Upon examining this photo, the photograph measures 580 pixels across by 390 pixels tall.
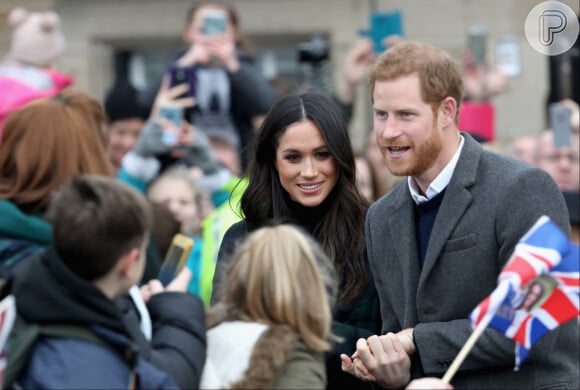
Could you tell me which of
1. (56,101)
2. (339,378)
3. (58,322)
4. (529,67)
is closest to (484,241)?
(339,378)

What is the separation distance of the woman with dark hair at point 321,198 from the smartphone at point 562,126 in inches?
98.1

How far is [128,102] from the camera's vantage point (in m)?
8.21

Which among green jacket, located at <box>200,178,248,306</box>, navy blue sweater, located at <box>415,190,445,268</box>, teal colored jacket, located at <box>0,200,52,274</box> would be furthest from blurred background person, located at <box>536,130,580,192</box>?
teal colored jacket, located at <box>0,200,52,274</box>

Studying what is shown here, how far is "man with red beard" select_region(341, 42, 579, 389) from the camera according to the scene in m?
4.25

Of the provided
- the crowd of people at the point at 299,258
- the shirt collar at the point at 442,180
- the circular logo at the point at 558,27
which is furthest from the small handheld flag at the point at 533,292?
the circular logo at the point at 558,27

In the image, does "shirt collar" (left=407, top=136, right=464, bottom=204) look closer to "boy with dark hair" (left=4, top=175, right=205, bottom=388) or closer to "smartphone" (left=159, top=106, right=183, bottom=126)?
"boy with dark hair" (left=4, top=175, right=205, bottom=388)

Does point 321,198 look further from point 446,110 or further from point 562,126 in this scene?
point 562,126

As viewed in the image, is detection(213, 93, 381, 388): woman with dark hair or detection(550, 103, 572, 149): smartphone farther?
detection(550, 103, 572, 149): smartphone

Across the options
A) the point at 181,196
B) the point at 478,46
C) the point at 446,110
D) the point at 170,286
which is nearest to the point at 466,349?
the point at 446,110

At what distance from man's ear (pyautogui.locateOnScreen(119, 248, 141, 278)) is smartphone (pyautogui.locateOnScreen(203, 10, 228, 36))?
381 centimetres

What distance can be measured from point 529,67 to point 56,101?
19.5 ft

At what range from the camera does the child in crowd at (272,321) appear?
152 inches

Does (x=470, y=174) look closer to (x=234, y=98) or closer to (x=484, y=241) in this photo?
(x=484, y=241)

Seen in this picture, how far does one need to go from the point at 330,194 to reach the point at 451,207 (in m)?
0.74
